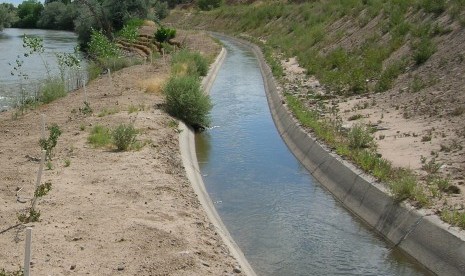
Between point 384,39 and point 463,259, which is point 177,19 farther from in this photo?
point 463,259

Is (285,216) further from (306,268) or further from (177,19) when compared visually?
(177,19)

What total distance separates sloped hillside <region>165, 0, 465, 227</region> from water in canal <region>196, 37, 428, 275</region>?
107 cm

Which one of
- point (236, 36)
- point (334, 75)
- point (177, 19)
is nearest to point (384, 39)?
point (334, 75)

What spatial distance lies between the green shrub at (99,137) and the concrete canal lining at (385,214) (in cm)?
492

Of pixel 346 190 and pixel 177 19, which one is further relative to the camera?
pixel 177 19

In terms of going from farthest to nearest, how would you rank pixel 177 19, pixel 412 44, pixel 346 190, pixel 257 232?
pixel 177 19 < pixel 412 44 < pixel 346 190 < pixel 257 232

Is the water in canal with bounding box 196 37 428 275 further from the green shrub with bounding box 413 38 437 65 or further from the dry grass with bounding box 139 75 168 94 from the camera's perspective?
the green shrub with bounding box 413 38 437 65

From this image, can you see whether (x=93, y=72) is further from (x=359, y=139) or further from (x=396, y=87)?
(x=359, y=139)

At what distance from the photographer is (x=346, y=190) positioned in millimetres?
12500

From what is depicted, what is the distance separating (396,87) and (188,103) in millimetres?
6578

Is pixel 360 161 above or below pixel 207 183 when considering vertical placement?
above

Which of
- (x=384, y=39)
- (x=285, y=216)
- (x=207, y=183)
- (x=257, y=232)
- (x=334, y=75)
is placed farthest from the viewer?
(x=384, y=39)

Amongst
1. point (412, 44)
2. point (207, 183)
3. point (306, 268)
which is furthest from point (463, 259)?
point (412, 44)

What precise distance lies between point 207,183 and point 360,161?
3.50 meters
